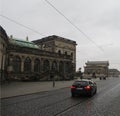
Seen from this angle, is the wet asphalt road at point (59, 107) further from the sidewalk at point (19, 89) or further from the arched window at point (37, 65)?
the arched window at point (37, 65)

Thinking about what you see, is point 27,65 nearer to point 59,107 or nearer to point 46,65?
point 46,65

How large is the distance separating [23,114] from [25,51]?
4010 centimetres

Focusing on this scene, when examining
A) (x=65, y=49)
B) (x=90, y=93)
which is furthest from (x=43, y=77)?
(x=90, y=93)

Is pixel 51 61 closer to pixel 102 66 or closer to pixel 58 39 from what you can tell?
pixel 58 39

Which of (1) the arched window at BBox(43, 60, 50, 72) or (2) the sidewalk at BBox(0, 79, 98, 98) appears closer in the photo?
(2) the sidewalk at BBox(0, 79, 98, 98)

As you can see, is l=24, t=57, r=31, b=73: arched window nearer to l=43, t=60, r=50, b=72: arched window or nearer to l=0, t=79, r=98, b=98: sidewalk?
l=43, t=60, r=50, b=72: arched window

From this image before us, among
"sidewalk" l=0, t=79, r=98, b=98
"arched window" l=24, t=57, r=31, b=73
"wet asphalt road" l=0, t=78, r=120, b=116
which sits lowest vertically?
"sidewalk" l=0, t=79, r=98, b=98

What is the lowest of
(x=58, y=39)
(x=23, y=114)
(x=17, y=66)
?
(x=23, y=114)

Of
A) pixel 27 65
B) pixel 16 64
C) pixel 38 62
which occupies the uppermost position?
pixel 38 62

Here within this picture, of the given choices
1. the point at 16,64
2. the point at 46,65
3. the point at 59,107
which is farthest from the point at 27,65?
the point at 59,107

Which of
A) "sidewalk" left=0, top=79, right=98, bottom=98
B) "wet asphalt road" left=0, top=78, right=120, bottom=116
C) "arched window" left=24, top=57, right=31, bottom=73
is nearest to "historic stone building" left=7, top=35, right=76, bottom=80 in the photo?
"arched window" left=24, top=57, right=31, bottom=73

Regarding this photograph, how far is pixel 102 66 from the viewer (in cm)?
14762

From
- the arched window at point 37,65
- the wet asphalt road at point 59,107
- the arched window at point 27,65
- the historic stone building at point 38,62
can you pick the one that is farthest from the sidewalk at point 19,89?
the arched window at point 37,65

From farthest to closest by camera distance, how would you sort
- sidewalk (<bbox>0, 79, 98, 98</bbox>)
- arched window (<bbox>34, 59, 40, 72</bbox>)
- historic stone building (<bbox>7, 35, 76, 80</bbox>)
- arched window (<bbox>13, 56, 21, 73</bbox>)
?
arched window (<bbox>34, 59, 40, 72</bbox>) → arched window (<bbox>13, 56, 21, 73</bbox>) → historic stone building (<bbox>7, 35, 76, 80</bbox>) → sidewalk (<bbox>0, 79, 98, 98</bbox>)
